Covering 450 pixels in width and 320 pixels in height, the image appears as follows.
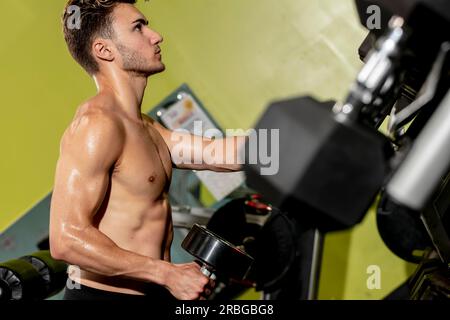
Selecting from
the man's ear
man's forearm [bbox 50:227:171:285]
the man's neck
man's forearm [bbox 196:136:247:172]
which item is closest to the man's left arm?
man's forearm [bbox 196:136:247:172]

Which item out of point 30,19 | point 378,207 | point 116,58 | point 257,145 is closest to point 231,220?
point 378,207

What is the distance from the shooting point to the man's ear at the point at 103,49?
1.92 metres

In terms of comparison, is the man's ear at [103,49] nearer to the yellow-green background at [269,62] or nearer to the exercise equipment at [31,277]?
the exercise equipment at [31,277]

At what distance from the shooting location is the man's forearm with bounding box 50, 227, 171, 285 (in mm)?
1565

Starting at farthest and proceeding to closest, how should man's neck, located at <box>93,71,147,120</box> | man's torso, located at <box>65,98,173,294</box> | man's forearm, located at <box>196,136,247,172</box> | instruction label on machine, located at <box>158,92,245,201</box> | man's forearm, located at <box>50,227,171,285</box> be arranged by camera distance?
instruction label on machine, located at <box>158,92,245,201</box>, man's forearm, located at <box>196,136,247,172</box>, man's neck, located at <box>93,71,147,120</box>, man's torso, located at <box>65,98,173,294</box>, man's forearm, located at <box>50,227,171,285</box>

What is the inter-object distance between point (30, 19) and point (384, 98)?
2.51 metres

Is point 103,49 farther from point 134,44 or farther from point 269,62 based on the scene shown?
point 269,62

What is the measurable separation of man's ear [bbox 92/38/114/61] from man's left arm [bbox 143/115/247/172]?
0.83 feet

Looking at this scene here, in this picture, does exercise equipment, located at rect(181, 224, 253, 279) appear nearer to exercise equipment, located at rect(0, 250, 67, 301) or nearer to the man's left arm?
the man's left arm

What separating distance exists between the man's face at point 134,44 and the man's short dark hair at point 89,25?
0.03m

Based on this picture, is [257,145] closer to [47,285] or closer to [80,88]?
[47,285]

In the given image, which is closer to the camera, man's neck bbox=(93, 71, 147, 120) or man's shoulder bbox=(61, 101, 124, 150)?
man's shoulder bbox=(61, 101, 124, 150)

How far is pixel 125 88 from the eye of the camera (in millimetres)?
1896

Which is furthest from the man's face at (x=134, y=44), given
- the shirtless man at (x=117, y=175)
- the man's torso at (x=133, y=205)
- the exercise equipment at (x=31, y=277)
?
the exercise equipment at (x=31, y=277)
